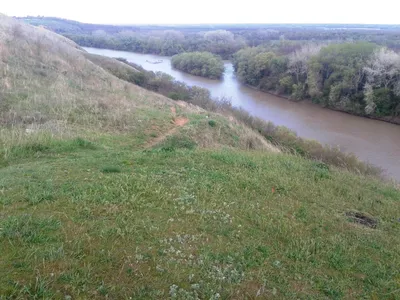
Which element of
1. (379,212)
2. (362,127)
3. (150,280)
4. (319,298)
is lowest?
(362,127)

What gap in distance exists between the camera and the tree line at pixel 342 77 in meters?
26.6

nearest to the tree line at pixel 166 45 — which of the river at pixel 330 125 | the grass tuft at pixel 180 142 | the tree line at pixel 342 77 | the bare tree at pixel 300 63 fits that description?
the tree line at pixel 342 77

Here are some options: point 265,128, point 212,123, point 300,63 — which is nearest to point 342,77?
point 300,63

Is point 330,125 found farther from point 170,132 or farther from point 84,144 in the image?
point 84,144

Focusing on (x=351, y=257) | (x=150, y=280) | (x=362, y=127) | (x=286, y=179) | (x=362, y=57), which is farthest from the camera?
(x=362, y=57)

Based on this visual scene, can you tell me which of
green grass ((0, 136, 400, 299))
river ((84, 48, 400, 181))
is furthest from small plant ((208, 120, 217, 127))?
river ((84, 48, 400, 181))

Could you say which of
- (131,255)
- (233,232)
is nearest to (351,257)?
(233,232)

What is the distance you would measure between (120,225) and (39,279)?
1.14 m

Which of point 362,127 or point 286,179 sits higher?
point 286,179

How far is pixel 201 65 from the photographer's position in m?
43.1

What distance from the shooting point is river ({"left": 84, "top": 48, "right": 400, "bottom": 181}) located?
59.3 feet

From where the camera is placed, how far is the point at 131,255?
10.5 feet

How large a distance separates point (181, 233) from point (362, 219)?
3068mm

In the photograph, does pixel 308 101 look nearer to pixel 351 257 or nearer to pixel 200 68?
pixel 200 68
